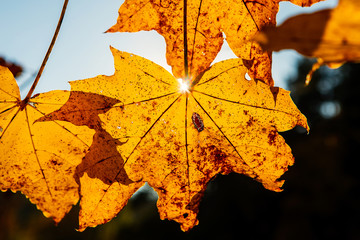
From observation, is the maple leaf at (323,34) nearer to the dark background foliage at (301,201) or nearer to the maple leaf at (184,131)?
the maple leaf at (184,131)

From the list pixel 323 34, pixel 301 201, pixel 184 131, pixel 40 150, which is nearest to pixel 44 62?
pixel 40 150

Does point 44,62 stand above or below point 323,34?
above

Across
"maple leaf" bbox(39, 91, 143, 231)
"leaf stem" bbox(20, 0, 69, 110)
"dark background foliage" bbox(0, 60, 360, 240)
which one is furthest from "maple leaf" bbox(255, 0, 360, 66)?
"dark background foliage" bbox(0, 60, 360, 240)

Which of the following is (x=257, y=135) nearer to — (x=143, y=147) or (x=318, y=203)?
(x=143, y=147)

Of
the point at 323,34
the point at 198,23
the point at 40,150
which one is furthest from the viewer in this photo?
the point at 40,150

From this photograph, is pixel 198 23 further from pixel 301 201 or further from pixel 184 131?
pixel 301 201

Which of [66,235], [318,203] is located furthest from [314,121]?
[66,235]

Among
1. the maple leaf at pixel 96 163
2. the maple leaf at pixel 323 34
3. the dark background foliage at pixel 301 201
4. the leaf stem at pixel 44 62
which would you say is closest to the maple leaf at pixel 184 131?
the maple leaf at pixel 96 163

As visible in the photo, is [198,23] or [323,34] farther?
[198,23]
